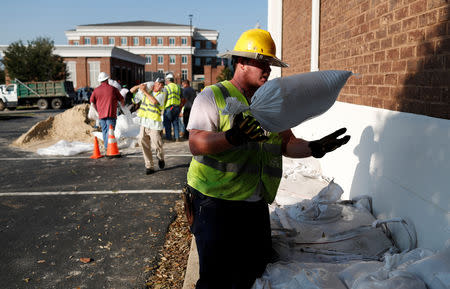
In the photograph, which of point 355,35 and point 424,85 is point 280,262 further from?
point 355,35

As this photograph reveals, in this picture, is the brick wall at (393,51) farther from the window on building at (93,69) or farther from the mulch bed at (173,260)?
the window on building at (93,69)

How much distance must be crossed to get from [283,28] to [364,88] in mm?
7176

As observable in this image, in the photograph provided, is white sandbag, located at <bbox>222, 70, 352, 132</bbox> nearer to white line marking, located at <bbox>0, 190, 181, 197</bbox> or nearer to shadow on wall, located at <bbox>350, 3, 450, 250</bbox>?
shadow on wall, located at <bbox>350, 3, 450, 250</bbox>

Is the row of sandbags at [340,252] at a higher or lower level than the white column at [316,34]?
lower

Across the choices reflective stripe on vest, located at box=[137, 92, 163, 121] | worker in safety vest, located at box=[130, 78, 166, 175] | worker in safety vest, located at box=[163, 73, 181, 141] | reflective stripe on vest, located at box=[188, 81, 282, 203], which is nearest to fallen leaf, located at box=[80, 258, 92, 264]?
reflective stripe on vest, located at box=[188, 81, 282, 203]

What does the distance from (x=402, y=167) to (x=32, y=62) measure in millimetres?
45831

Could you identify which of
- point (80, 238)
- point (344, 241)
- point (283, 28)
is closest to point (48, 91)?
point (283, 28)

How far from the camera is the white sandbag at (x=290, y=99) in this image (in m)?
2.18

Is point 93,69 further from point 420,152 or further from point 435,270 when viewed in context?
point 435,270

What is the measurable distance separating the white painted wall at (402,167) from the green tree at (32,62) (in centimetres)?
4405

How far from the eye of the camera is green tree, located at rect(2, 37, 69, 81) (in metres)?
42.1

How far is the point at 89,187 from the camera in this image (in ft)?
21.7

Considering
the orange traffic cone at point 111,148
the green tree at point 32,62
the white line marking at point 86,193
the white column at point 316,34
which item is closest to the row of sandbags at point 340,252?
the white line marking at point 86,193

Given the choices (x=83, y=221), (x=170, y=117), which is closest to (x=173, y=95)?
(x=170, y=117)
